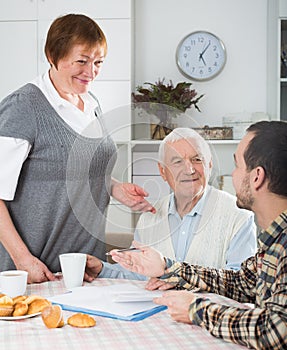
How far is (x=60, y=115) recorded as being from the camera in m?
1.98

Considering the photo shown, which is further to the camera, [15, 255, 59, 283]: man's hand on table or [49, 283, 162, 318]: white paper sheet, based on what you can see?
[15, 255, 59, 283]: man's hand on table

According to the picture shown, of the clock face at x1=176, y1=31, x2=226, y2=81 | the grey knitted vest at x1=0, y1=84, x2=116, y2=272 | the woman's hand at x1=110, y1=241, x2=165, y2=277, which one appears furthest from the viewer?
the clock face at x1=176, y1=31, x2=226, y2=81

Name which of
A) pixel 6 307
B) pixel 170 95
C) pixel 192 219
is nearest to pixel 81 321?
pixel 6 307

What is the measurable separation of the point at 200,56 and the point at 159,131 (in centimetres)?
219

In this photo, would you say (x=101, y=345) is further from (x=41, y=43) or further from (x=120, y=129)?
(x=41, y=43)

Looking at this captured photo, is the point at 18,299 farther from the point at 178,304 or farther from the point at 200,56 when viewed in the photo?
the point at 200,56

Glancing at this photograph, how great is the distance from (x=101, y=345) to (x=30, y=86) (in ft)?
3.31

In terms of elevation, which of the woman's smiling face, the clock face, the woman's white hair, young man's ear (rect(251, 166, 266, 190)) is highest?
the clock face

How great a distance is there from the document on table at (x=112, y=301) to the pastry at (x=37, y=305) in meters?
0.06

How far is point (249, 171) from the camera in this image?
55.2 inches

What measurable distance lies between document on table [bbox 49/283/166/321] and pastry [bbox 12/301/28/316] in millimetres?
113

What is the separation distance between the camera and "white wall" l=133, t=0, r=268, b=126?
3.79 m

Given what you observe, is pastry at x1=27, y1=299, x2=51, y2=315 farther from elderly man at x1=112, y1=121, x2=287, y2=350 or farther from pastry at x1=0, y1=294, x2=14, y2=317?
elderly man at x1=112, y1=121, x2=287, y2=350

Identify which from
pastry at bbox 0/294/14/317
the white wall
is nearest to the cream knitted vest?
pastry at bbox 0/294/14/317
